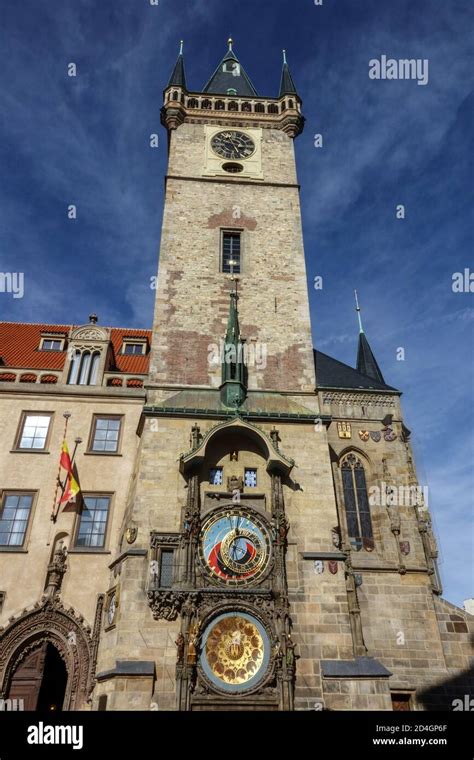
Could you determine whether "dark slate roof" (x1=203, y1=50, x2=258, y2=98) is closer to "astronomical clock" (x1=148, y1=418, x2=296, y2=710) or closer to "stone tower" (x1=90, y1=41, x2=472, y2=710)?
"stone tower" (x1=90, y1=41, x2=472, y2=710)

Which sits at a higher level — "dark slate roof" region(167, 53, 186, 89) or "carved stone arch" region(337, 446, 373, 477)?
"dark slate roof" region(167, 53, 186, 89)

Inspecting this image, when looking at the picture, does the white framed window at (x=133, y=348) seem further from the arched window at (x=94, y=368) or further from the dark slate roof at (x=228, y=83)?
the dark slate roof at (x=228, y=83)

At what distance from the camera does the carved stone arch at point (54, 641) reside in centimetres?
1270

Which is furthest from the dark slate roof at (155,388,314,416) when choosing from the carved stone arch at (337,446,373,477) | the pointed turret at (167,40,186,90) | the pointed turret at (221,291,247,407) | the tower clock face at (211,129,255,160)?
the pointed turret at (167,40,186,90)

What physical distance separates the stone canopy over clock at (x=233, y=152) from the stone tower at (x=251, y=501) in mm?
784

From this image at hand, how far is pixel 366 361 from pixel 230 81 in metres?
17.3

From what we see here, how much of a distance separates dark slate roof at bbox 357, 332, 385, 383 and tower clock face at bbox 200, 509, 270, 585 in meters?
10.4

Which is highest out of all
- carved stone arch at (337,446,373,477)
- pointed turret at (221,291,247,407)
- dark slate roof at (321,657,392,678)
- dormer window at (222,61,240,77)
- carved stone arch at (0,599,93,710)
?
dormer window at (222,61,240,77)

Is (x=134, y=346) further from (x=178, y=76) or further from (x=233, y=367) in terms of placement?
(x=178, y=76)

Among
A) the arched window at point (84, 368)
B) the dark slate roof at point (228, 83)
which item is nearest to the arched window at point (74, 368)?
the arched window at point (84, 368)

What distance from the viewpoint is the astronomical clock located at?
37.3ft

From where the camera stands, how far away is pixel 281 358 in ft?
57.5

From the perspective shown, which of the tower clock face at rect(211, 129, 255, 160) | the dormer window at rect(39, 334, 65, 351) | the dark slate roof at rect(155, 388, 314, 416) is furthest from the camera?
the tower clock face at rect(211, 129, 255, 160)

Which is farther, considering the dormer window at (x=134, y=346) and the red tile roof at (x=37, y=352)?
the dormer window at (x=134, y=346)
